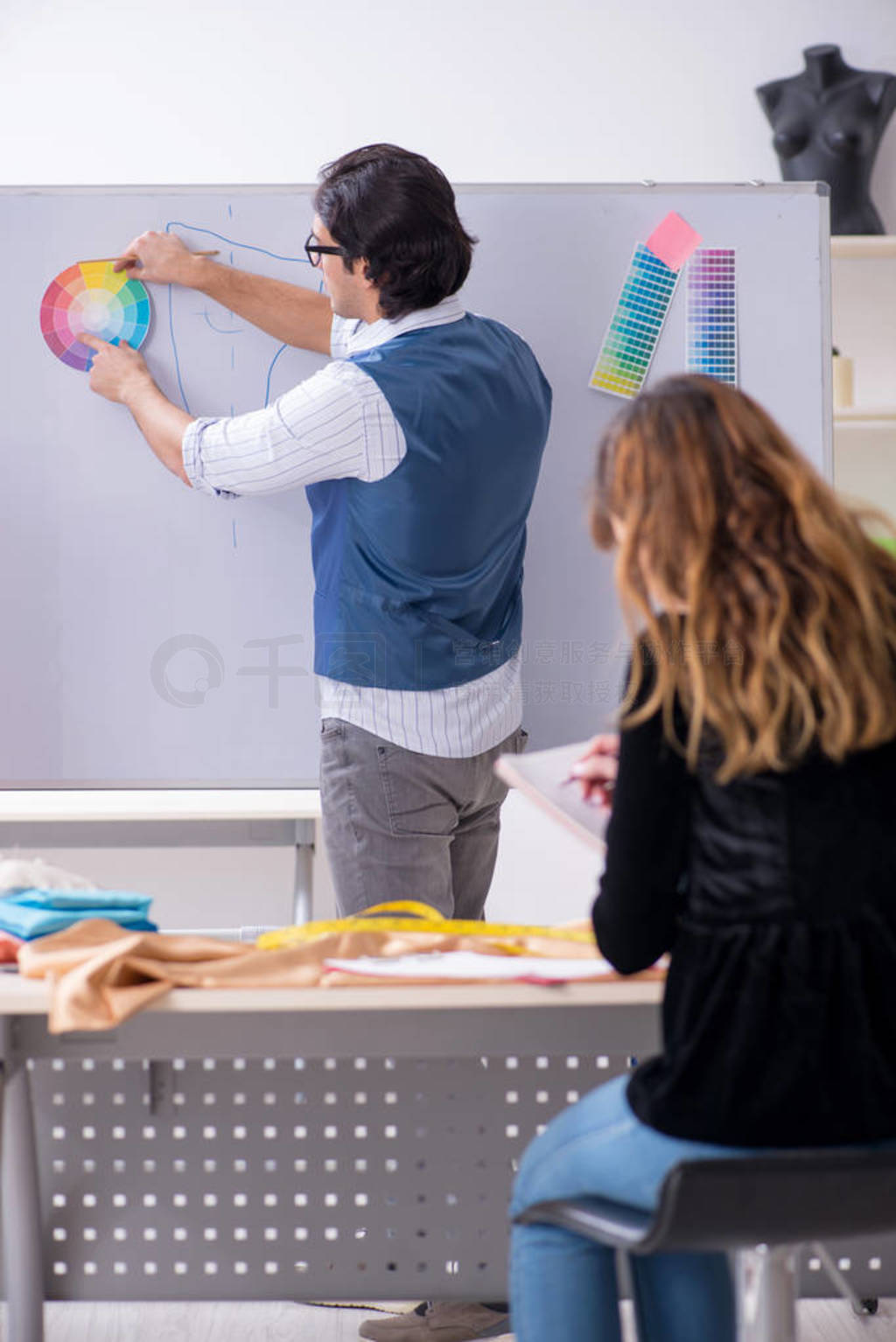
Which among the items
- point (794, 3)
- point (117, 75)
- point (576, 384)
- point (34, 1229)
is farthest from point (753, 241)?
point (34, 1229)

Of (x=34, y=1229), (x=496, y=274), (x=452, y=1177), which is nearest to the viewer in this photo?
(x=34, y=1229)

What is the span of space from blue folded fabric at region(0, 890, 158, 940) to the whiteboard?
107 cm

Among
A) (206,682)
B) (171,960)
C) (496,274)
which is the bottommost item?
(171,960)

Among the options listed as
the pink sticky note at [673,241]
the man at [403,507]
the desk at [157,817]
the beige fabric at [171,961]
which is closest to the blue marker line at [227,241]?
the man at [403,507]

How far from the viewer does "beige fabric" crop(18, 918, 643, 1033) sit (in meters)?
1.24

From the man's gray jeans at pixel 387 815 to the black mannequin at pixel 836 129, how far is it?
2.00 meters

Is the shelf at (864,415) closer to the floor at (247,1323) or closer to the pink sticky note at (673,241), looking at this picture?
the pink sticky note at (673,241)

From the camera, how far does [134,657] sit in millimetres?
2541

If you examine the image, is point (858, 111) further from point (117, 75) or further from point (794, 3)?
point (117, 75)

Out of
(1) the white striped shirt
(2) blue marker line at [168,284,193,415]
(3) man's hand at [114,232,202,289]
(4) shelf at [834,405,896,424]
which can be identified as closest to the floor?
(1) the white striped shirt

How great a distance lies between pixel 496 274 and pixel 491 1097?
5.12 feet

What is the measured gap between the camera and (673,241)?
255 cm

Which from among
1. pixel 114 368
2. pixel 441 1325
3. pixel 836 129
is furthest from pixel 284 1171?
pixel 836 129

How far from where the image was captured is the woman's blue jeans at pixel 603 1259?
111 centimetres
